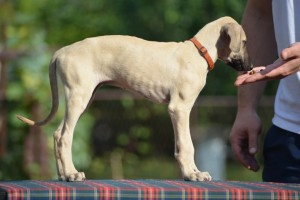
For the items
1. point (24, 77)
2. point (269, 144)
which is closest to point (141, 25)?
point (24, 77)

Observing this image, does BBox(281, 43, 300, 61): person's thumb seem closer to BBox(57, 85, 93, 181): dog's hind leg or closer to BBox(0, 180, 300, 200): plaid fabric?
BBox(0, 180, 300, 200): plaid fabric

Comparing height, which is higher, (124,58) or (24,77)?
(24,77)

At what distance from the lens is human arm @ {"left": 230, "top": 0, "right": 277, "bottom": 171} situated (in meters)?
3.45

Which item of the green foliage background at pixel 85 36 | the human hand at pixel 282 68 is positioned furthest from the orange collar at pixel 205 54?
the green foliage background at pixel 85 36

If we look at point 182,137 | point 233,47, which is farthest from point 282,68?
point 182,137

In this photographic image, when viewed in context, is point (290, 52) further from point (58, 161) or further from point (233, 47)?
point (58, 161)

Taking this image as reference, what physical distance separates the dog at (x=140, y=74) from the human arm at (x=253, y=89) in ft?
2.13

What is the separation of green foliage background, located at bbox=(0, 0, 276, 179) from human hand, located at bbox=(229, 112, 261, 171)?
4.61 m

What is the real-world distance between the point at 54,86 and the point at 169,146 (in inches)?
315

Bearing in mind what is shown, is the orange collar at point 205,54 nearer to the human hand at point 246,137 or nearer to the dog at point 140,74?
the dog at point 140,74

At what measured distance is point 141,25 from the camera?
40.3 ft

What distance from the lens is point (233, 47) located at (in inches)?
112

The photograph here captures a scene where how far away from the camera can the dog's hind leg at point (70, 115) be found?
279 cm

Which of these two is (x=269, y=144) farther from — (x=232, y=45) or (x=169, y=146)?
(x=169, y=146)
